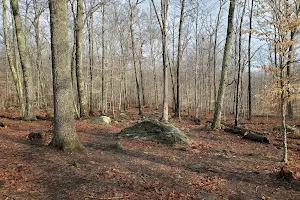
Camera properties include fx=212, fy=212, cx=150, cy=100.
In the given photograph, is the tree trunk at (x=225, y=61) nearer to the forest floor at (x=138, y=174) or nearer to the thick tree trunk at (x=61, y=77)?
the forest floor at (x=138, y=174)

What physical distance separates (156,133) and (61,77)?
17.1ft

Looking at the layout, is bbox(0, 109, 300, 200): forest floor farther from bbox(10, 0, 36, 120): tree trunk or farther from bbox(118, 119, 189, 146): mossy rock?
bbox(10, 0, 36, 120): tree trunk

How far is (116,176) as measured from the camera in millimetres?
4930

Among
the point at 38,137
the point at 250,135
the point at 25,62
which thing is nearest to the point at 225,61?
the point at 250,135

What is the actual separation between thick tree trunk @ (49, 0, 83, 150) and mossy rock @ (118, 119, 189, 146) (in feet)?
13.7

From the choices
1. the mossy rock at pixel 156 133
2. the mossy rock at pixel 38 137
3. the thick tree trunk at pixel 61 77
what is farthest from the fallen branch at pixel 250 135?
the mossy rock at pixel 38 137

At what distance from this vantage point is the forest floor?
411 centimetres

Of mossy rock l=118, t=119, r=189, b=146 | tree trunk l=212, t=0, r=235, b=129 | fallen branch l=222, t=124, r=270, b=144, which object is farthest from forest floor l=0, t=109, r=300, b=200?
tree trunk l=212, t=0, r=235, b=129

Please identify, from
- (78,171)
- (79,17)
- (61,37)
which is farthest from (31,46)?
(78,171)

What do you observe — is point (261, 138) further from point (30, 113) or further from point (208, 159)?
point (30, 113)

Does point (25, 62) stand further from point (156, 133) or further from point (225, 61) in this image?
point (225, 61)

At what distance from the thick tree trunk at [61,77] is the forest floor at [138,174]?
522 millimetres

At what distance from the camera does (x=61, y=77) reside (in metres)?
5.88

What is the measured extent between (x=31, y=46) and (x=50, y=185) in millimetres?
33450
